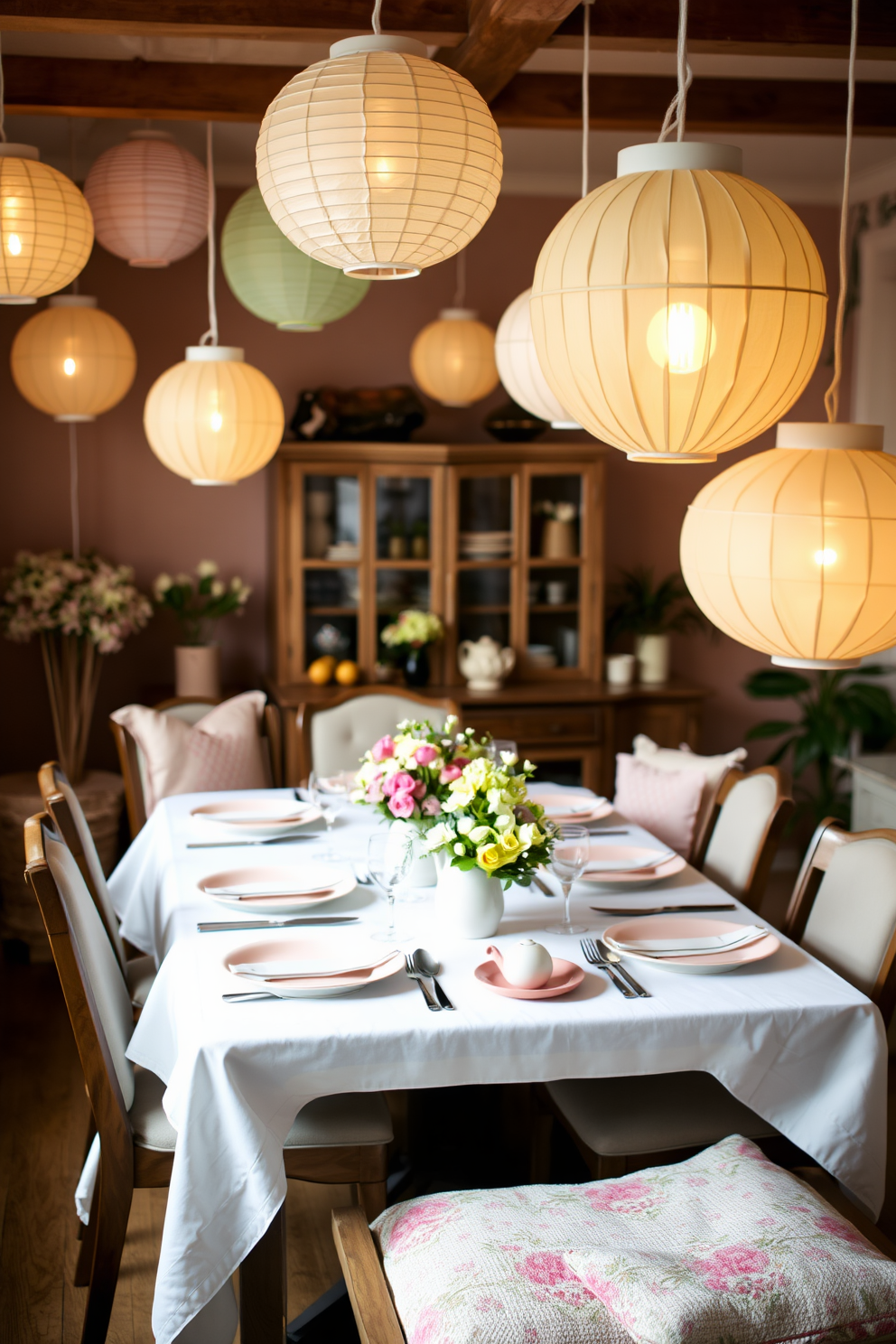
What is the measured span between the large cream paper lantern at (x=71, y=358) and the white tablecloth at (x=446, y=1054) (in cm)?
217

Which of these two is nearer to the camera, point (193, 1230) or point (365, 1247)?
point (365, 1247)

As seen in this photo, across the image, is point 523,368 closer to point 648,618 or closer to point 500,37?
point 500,37

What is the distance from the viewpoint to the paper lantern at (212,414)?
113 inches

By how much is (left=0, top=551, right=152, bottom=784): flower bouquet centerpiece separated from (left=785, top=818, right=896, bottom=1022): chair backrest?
247 cm

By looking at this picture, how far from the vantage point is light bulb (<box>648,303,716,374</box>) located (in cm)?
137

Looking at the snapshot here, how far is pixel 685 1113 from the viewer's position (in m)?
2.06

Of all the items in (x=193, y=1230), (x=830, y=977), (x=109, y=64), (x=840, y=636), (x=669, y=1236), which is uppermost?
(x=109, y=64)

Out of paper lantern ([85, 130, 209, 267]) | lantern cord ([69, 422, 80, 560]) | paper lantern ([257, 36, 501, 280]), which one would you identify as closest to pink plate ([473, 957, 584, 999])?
paper lantern ([257, 36, 501, 280])

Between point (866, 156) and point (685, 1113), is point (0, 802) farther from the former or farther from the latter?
point (866, 156)

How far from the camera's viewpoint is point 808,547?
5.04ft

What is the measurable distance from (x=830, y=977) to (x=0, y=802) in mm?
2700

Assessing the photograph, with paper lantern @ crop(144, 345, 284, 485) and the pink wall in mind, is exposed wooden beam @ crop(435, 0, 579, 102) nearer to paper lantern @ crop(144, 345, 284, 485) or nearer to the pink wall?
paper lantern @ crop(144, 345, 284, 485)

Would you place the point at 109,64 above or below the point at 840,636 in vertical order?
above

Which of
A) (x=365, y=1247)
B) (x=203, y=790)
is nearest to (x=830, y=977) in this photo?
(x=365, y=1247)
